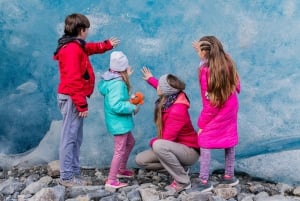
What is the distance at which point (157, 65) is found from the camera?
5.67 m

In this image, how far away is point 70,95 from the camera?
506 centimetres

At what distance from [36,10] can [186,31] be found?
1.24 m

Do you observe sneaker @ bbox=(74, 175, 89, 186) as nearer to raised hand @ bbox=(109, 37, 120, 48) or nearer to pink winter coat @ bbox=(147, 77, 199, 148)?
pink winter coat @ bbox=(147, 77, 199, 148)

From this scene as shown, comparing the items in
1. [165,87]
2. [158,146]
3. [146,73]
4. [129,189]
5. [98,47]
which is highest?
[98,47]

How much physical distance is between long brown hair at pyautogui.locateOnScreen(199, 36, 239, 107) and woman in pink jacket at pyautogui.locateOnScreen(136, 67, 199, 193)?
265 millimetres

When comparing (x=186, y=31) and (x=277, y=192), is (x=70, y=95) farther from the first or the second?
(x=277, y=192)

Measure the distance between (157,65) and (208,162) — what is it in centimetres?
97

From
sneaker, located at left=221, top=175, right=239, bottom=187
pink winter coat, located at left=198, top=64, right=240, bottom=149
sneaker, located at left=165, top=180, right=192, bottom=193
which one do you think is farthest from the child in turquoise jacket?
sneaker, located at left=221, top=175, right=239, bottom=187

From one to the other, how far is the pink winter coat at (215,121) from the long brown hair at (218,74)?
57mm

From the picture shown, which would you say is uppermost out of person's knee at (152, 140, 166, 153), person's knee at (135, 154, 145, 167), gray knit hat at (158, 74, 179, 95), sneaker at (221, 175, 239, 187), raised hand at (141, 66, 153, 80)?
raised hand at (141, 66, 153, 80)

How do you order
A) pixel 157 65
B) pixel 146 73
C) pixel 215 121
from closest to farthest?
pixel 215 121 → pixel 146 73 → pixel 157 65

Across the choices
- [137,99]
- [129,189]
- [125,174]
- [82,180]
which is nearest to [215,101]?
[137,99]

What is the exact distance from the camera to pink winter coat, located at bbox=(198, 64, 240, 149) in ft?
16.6

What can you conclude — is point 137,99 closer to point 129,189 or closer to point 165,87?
point 165,87
